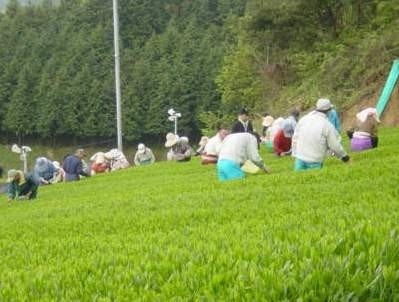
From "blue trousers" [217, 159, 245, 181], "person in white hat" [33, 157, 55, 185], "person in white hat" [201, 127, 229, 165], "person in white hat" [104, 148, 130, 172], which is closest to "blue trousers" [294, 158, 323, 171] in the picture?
"blue trousers" [217, 159, 245, 181]

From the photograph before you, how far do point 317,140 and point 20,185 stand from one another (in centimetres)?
931

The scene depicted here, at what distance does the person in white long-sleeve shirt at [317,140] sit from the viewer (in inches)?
457

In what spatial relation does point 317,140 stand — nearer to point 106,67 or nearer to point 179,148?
point 179,148

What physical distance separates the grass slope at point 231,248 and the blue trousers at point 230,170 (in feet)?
6.40

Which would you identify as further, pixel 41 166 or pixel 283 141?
pixel 41 166

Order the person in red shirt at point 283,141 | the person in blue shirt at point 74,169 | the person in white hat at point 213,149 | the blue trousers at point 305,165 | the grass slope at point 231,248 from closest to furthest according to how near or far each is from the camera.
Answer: the grass slope at point 231,248 < the blue trousers at point 305,165 < the person in red shirt at point 283,141 < the person in white hat at point 213,149 < the person in blue shirt at point 74,169

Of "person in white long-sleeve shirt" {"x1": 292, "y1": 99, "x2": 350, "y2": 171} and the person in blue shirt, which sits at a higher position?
"person in white long-sleeve shirt" {"x1": 292, "y1": 99, "x2": 350, "y2": 171}

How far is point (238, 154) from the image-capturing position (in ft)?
41.2

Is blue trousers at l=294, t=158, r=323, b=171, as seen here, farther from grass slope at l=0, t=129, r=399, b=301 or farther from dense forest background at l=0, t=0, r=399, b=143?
dense forest background at l=0, t=0, r=399, b=143

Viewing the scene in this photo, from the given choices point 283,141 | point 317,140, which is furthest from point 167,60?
point 317,140

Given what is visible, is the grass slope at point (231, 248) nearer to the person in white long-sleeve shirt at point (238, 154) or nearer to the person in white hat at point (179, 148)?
the person in white long-sleeve shirt at point (238, 154)

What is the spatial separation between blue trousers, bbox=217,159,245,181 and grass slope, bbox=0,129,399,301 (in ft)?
6.40

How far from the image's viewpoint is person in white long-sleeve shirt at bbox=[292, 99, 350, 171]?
457 inches

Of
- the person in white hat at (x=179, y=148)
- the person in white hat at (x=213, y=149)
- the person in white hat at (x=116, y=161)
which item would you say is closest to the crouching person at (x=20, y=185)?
the person in white hat at (x=213, y=149)
